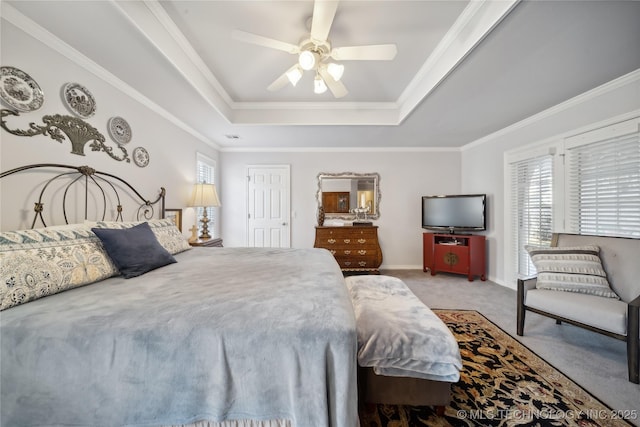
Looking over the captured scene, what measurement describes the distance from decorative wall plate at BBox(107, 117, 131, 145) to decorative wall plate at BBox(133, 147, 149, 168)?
0.15 m

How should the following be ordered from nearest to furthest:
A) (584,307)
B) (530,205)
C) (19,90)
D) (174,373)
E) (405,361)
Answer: (174,373) → (405,361) → (19,90) → (584,307) → (530,205)

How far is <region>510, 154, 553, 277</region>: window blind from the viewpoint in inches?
113

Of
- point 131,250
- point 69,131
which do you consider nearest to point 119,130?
point 69,131

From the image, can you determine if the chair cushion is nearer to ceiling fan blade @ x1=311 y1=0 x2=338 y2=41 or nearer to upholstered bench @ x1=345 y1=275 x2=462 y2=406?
upholstered bench @ x1=345 y1=275 x2=462 y2=406

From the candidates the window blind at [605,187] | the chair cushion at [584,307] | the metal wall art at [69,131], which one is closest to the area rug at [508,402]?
the chair cushion at [584,307]

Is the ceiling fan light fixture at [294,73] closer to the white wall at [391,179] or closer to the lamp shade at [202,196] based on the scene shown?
the lamp shade at [202,196]

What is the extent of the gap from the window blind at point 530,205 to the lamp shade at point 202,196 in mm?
4489

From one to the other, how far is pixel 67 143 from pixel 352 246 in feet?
11.7

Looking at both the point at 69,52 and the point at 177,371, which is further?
the point at 69,52

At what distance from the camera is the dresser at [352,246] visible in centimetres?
391

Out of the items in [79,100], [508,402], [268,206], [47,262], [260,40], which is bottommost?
[508,402]

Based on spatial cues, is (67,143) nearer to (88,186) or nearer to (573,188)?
(88,186)

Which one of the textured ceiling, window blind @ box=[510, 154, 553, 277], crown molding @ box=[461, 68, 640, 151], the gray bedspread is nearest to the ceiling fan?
the textured ceiling

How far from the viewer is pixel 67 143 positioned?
178cm
